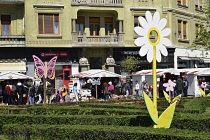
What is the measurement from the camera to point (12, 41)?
32375 millimetres

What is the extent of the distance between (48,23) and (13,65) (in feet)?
14.7

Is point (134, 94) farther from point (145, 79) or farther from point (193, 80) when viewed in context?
point (193, 80)

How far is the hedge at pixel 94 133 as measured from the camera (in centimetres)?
918

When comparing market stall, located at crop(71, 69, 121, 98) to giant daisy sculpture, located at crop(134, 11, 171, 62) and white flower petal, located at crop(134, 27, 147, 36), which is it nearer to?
giant daisy sculpture, located at crop(134, 11, 171, 62)

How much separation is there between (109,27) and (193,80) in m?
9.65

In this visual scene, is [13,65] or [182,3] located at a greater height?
[182,3]

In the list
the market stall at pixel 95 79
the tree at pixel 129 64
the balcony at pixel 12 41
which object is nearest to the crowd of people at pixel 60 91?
the market stall at pixel 95 79

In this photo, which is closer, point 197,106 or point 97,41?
point 197,106

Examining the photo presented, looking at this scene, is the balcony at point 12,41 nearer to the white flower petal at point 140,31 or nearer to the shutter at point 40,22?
the shutter at point 40,22

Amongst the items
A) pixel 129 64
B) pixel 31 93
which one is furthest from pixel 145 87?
pixel 31 93

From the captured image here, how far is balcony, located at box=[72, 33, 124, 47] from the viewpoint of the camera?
33750mm

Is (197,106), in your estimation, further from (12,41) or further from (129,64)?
(12,41)

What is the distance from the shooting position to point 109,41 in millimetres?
34406

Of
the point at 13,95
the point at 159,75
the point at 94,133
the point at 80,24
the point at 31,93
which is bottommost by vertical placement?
the point at 94,133
